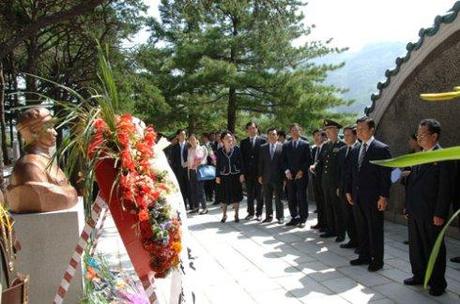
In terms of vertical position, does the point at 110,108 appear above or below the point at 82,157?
above

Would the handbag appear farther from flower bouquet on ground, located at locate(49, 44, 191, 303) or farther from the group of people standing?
flower bouquet on ground, located at locate(49, 44, 191, 303)

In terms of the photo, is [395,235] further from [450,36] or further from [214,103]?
[214,103]

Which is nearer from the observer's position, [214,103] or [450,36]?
[450,36]

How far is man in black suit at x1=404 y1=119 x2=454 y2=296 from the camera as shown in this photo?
4.55 meters

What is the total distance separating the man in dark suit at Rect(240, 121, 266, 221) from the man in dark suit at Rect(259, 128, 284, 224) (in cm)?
43

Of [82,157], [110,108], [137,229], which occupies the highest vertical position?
[110,108]

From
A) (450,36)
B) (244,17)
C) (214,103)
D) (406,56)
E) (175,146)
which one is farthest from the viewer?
(214,103)

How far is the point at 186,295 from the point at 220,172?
19.0 ft

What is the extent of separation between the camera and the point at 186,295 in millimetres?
3434

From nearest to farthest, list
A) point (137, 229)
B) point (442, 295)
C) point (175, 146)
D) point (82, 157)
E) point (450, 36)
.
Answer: point (137, 229)
point (82, 157)
point (442, 295)
point (450, 36)
point (175, 146)

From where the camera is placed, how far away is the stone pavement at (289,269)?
16.2 ft

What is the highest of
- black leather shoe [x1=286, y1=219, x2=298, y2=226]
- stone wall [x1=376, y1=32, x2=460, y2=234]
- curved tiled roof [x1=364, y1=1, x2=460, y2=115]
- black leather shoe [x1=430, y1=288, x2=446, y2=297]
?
curved tiled roof [x1=364, y1=1, x2=460, y2=115]

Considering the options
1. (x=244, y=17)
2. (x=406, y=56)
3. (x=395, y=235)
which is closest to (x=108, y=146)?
(x=395, y=235)

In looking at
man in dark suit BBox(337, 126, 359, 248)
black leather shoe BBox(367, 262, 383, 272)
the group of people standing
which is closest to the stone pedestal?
the group of people standing
